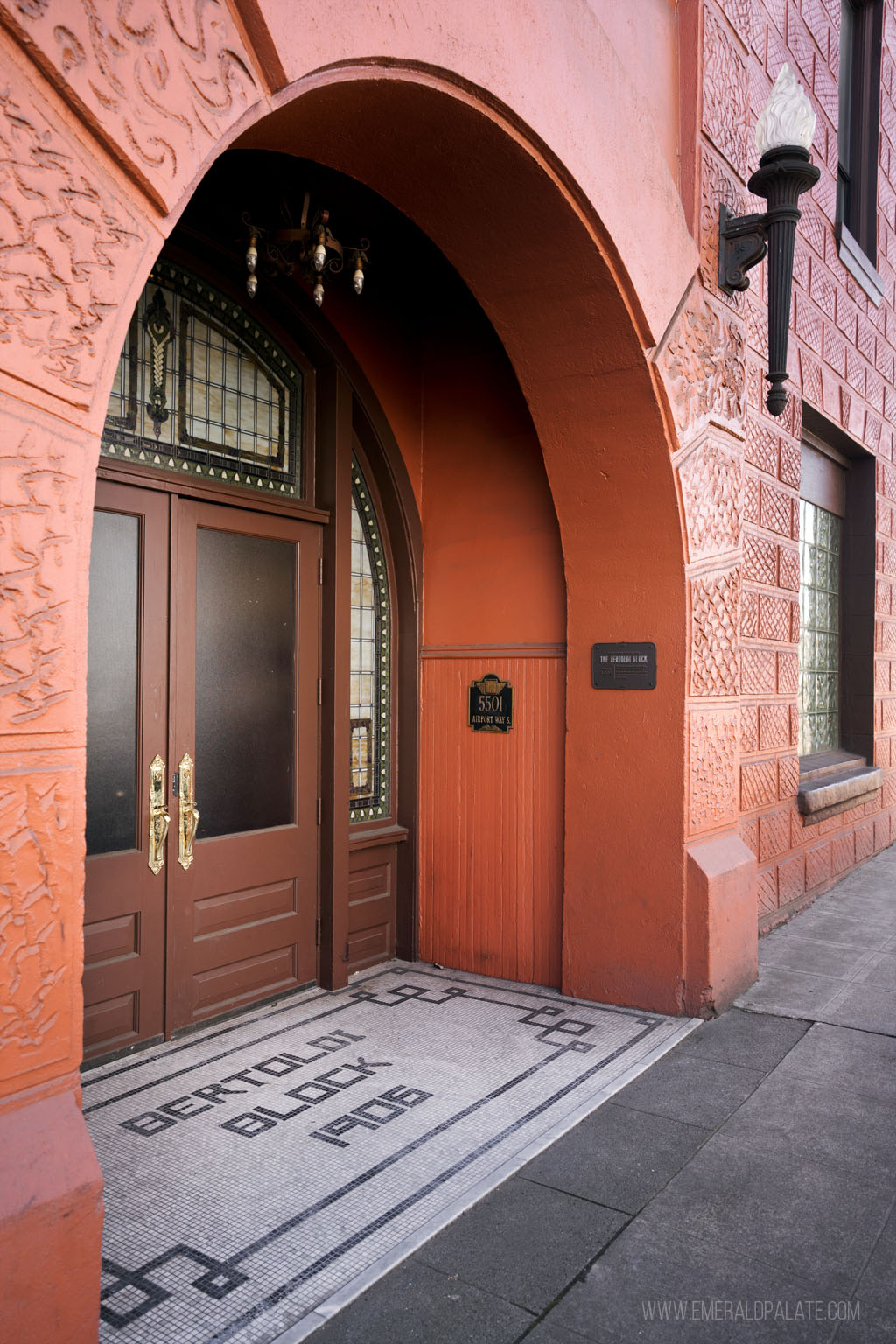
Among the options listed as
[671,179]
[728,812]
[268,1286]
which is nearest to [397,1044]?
[268,1286]

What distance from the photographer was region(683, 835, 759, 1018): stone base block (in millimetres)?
4074

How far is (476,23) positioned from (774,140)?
1.70 m

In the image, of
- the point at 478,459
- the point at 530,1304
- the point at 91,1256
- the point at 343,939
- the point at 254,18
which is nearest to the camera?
the point at 91,1256

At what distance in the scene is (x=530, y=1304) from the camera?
7.14 feet

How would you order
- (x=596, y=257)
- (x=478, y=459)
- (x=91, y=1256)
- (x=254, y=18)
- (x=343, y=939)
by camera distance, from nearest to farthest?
(x=91, y=1256)
(x=254, y=18)
(x=596, y=257)
(x=343, y=939)
(x=478, y=459)

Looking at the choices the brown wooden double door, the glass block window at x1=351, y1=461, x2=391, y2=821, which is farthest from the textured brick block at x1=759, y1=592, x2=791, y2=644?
the brown wooden double door

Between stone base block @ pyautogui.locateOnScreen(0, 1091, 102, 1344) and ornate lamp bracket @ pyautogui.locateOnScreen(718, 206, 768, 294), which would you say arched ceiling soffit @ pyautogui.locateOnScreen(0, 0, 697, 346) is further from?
stone base block @ pyautogui.locateOnScreen(0, 1091, 102, 1344)

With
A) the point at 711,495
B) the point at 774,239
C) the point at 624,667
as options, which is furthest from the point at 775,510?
the point at 624,667

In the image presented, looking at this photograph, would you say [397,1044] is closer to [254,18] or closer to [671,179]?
[254,18]

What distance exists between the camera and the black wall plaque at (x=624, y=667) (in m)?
4.21

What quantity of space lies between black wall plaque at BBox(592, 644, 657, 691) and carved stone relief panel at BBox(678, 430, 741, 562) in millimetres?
467

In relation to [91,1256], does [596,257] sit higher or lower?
higher

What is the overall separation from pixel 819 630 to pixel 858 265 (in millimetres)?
2624

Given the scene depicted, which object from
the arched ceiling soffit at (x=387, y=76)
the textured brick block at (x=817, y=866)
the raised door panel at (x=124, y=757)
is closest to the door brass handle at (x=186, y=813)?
the raised door panel at (x=124, y=757)
